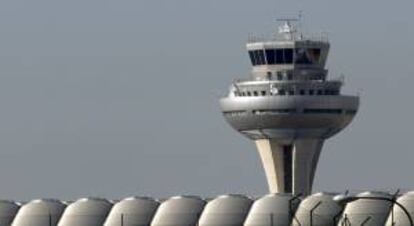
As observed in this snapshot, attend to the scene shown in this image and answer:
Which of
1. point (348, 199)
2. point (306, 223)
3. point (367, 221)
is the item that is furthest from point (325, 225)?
point (348, 199)

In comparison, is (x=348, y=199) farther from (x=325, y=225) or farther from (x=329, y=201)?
(x=329, y=201)

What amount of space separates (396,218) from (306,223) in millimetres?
14674

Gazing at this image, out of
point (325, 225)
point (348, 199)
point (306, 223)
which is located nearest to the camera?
point (348, 199)

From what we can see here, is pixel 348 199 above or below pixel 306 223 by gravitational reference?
above

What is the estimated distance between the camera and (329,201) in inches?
7490

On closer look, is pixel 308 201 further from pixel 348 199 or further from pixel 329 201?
pixel 348 199

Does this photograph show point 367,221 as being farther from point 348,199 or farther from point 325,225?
point 348,199

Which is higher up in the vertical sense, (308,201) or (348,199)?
(348,199)

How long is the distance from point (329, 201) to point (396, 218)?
38.3 ft

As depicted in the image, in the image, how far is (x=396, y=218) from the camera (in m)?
198

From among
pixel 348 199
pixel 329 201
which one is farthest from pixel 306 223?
pixel 348 199

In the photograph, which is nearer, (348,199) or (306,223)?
(348,199)

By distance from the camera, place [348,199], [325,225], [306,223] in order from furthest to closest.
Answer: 1. [306,223]
2. [325,225]
3. [348,199]

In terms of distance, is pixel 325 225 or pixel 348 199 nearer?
pixel 348 199
